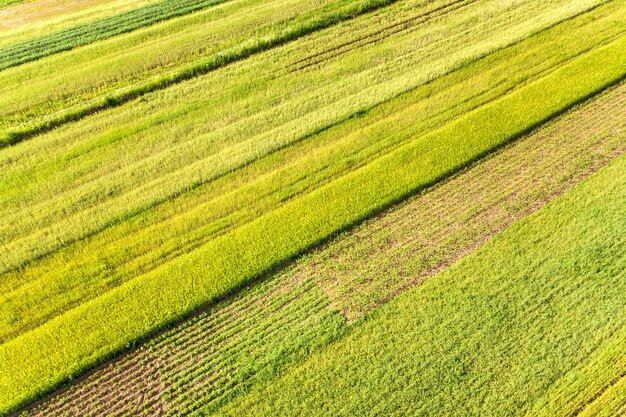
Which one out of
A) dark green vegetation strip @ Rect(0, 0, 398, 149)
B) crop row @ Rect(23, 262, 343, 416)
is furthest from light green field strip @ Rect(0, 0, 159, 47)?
crop row @ Rect(23, 262, 343, 416)

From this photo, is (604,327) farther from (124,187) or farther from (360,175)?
Result: (124,187)

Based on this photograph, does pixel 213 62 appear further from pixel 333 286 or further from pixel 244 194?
pixel 333 286

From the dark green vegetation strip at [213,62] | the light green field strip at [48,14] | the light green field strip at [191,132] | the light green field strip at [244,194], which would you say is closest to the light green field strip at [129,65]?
the dark green vegetation strip at [213,62]

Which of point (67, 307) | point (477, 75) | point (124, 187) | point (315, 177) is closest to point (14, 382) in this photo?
point (67, 307)

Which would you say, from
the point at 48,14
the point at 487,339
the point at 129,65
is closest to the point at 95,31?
the point at 129,65

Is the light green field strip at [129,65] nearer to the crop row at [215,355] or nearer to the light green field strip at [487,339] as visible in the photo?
the crop row at [215,355]

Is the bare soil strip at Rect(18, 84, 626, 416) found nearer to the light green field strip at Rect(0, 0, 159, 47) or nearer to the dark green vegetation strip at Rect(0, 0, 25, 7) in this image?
the light green field strip at Rect(0, 0, 159, 47)

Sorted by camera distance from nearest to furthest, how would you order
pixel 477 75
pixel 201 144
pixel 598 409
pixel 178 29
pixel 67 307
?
pixel 598 409, pixel 67 307, pixel 201 144, pixel 477 75, pixel 178 29
